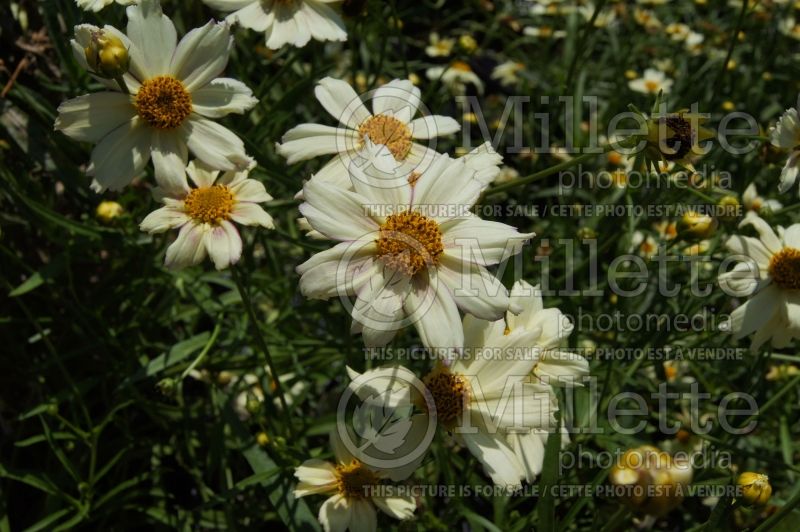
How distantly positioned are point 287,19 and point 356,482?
84 cm

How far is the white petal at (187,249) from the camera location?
116 cm

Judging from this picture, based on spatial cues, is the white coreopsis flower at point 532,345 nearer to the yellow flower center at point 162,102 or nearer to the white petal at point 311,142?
the white petal at point 311,142

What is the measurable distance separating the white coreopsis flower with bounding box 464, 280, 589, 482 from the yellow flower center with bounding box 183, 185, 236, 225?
42cm

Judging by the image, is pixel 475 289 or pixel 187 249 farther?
pixel 187 249

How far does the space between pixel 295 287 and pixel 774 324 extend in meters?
0.99

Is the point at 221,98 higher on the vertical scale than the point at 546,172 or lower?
higher

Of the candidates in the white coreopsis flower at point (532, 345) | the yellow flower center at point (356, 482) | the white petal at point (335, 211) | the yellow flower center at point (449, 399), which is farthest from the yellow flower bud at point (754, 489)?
the white petal at point (335, 211)

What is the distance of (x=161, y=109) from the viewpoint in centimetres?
121

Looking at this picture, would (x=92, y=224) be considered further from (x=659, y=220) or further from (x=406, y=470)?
(x=659, y=220)

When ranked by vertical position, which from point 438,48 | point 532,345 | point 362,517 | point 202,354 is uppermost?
point 438,48

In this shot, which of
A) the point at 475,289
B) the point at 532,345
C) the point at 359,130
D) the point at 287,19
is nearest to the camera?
the point at 475,289

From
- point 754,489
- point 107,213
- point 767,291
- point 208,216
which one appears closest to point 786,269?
point 767,291

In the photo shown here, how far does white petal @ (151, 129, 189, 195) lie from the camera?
1201 millimetres

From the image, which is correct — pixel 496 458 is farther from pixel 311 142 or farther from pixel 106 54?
pixel 106 54
